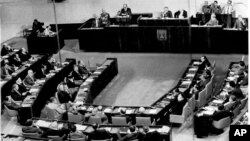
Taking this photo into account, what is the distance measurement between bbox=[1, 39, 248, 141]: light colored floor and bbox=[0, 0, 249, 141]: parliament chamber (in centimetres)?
4

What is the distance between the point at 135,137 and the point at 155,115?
1.42 metres

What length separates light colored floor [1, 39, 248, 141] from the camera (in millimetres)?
15375

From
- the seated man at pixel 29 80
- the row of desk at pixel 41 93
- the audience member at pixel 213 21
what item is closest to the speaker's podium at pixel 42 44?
the row of desk at pixel 41 93

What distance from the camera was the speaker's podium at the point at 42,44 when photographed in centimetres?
2111

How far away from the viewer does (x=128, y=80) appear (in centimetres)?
1834

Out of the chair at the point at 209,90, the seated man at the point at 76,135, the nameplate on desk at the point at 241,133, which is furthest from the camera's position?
the chair at the point at 209,90

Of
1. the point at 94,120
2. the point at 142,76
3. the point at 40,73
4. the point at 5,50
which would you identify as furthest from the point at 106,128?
the point at 5,50

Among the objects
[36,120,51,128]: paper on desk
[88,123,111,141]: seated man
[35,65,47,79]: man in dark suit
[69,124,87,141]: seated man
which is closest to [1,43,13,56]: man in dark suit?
[35,65,47,79]: man in dark suit

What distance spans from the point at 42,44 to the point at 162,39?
500 cm

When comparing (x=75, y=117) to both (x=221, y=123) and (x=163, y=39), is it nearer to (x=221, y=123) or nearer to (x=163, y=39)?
(x=221, y=123)

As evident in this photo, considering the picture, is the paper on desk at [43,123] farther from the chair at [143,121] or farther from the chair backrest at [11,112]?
the chair at [143,121]

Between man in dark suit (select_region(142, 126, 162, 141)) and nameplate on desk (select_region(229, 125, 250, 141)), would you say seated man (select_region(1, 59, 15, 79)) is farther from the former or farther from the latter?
nameplate on desk (select_region(229, 125, 250, 141))

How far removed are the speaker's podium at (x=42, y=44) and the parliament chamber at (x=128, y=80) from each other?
4 centimetres

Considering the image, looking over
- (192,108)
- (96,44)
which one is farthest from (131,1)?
(192,108)
